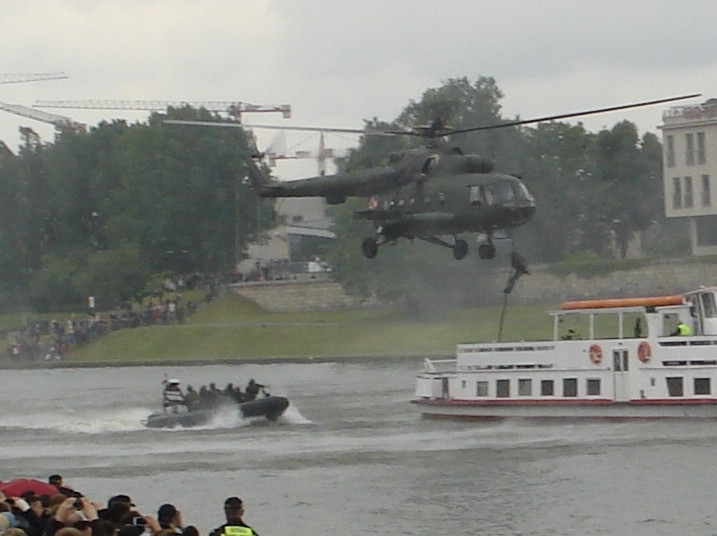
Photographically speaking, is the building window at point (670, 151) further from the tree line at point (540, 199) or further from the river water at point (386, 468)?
the river water at point (386, 468)

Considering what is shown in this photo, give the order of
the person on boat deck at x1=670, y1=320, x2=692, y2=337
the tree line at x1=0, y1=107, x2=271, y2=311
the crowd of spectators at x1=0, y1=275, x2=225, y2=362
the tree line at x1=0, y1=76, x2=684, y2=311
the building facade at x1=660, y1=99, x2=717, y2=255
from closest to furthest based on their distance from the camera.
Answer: the person on boat deck at x1=670, y1=320, x2=692, y2=337
the crowd of spectators at x1=0, y1=275, x2=225, y2=362
the tree line at x1=0, y1=76, x2=684, y2=311
the building facade at x1=660, y1=99, x2=717, y2=255
the tree line at x1=0, y1=107, x2=271, y2=311

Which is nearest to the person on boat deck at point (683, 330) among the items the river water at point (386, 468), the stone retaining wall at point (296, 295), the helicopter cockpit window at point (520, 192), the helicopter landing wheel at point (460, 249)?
the river water at point (386, 468)

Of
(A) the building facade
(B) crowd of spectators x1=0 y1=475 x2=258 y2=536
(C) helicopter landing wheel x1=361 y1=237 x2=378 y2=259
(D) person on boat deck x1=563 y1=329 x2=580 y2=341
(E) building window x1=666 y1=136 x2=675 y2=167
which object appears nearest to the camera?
(B) crowd of spectators x1=0 y1=475 x2=258 y2=536

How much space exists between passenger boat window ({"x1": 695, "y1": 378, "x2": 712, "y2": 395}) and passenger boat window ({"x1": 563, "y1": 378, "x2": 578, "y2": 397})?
4.00 m

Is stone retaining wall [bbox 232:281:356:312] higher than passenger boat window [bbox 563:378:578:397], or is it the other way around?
stone retaining wall [bbox 232:281:356:312]

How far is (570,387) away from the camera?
6022 centimetres

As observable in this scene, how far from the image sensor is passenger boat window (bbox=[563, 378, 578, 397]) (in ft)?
197

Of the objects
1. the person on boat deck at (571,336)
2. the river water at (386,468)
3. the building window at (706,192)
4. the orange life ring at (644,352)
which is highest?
the building window at (706,192)

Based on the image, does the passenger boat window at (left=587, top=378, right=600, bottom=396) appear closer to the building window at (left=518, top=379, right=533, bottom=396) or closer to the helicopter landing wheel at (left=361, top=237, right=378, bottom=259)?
the building window at (left=518, top=379, right=533, bottom=396)

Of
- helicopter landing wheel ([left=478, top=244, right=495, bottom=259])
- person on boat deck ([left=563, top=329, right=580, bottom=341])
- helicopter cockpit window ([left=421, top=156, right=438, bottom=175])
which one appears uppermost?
helicopter cockpit window ([left=421, top=156, right=438, bottom=175])

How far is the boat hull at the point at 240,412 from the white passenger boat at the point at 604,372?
4.56 meters

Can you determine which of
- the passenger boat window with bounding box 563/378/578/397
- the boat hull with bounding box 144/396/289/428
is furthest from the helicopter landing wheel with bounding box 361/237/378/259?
the boat hull with bounding box 144/396/289/428

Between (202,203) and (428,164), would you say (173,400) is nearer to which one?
(428,164)

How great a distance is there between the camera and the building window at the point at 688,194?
431 ft
